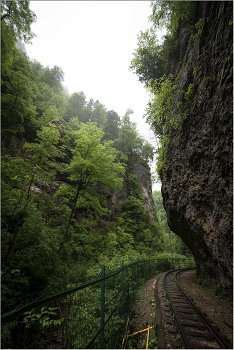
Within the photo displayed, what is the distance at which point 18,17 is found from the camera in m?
8.95

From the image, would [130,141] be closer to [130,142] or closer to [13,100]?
[130,142]

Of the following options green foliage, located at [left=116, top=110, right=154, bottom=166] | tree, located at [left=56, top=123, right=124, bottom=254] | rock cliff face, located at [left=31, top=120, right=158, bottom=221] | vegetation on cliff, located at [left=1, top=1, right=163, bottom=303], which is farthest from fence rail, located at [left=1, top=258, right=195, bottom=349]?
green foliage, located at [left=116, top=110, right=154, bottom=166]

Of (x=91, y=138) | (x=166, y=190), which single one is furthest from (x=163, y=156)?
(x=91, y=138)

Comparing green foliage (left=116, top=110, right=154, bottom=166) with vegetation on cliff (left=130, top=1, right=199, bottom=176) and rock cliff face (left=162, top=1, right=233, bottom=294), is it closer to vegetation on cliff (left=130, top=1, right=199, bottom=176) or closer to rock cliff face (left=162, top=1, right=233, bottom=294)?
vegetation on cliff (left=130, top=1, right=199, bottom=176)

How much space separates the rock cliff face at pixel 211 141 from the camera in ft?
14.0

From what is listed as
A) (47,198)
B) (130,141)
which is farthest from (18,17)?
(130,141)

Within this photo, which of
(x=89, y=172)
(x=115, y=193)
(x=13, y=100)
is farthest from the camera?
(x=115, y=193)

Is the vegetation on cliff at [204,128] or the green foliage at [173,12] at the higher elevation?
the green foliage at [173,12]

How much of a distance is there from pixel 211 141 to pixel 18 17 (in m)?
13.2

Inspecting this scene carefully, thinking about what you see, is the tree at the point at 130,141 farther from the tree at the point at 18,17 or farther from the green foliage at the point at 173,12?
the tree at the point at 18,17

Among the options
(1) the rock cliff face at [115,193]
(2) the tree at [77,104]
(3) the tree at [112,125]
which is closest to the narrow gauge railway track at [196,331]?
(1) the rock cliff face at [115,193]

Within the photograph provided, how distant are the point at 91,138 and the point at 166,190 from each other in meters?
6.26

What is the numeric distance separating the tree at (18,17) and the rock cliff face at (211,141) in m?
9.80

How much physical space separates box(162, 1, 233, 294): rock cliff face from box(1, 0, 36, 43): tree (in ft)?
32.1
